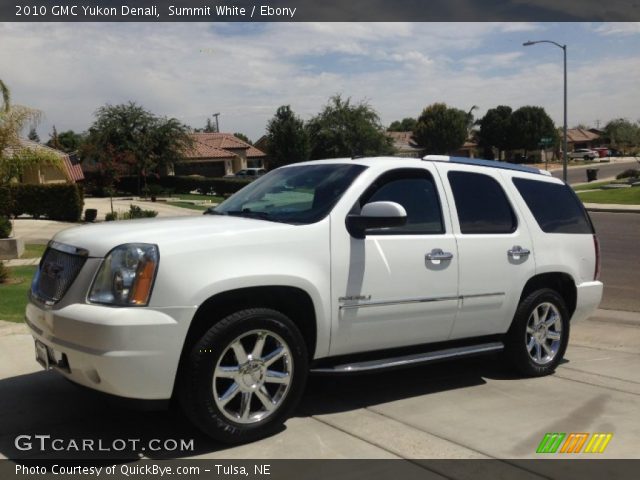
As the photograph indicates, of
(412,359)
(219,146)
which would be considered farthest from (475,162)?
(219,146)

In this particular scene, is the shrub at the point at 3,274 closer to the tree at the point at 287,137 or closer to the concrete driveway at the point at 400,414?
the concrete driveway at the point at 400,414

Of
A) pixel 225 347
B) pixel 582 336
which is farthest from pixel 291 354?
pixel 582 336

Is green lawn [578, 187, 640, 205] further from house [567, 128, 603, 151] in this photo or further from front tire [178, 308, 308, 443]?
house [567, 128, 603, 151]

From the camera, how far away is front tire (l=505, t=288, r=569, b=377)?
18.6ft

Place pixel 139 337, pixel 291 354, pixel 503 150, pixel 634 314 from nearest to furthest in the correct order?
1. pixel 139 337
2. pixel 291 354
3. pixel 634 314
4. pixel 503 150

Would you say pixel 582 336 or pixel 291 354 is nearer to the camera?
pixel 291 354

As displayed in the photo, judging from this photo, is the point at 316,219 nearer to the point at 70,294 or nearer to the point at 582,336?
the point at 70,294

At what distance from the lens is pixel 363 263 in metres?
4.62

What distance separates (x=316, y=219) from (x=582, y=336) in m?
4.47

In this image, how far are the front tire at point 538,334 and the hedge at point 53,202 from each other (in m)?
27.1

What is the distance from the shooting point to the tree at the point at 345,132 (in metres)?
60.0

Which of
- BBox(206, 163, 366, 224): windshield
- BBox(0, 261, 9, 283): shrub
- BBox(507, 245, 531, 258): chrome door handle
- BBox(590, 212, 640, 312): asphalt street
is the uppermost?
BBox(206, 163, 366, 224): windshield

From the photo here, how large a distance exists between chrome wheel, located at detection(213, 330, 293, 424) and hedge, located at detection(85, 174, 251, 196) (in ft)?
154

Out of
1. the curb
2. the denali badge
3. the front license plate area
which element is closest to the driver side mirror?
the denali badge
